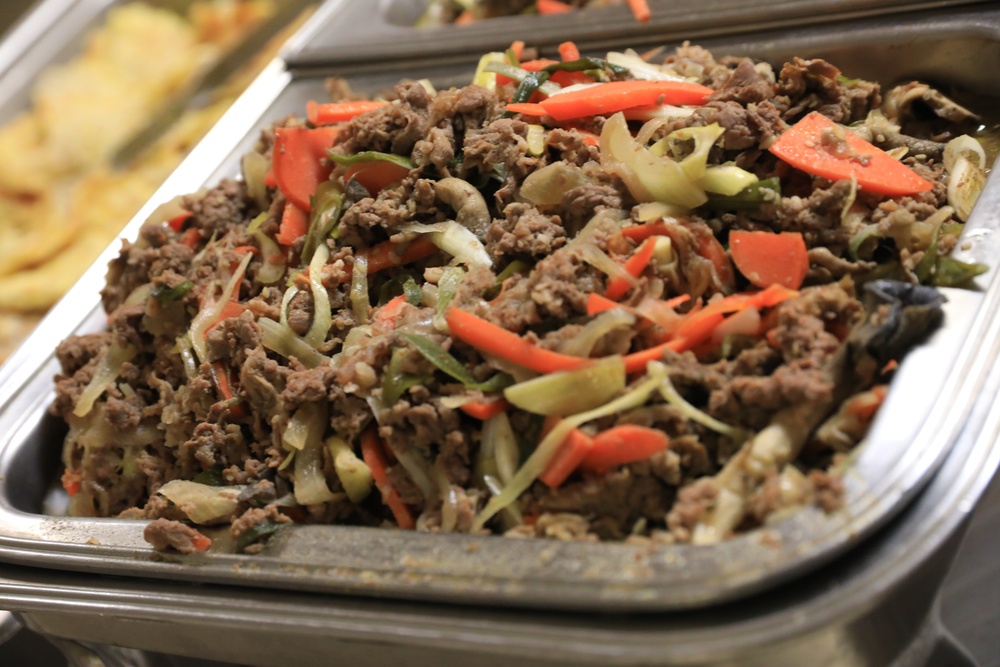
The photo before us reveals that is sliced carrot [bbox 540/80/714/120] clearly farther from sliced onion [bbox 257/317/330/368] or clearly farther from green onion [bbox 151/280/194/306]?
green onion [bbox 151/280/194/306]

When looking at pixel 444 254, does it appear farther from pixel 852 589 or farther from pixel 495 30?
pixel 495 30

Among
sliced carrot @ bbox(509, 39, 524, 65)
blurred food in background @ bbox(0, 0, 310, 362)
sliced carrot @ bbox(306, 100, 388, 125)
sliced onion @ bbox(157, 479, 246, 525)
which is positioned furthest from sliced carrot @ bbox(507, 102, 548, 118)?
blurred food in background @ bbox(0, 0, 310, 362)

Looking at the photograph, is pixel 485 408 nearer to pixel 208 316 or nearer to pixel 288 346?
pixel 288 346

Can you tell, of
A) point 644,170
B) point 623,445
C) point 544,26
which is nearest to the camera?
point 623,445

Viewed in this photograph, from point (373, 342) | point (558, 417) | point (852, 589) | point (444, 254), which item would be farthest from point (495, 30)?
point (852, 589)

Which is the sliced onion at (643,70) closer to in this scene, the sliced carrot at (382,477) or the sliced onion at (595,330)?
the sliced onion at (595,330)

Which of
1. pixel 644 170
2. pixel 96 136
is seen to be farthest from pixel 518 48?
pixel 96 136

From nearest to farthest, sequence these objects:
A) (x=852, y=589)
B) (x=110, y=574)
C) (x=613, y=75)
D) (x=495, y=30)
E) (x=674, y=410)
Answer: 1. (x=852, y=589)
2. (x=674, y=410)
3. (x=110, y=574)
4. (x=613, y=75)
5. (x=495, y=30)
